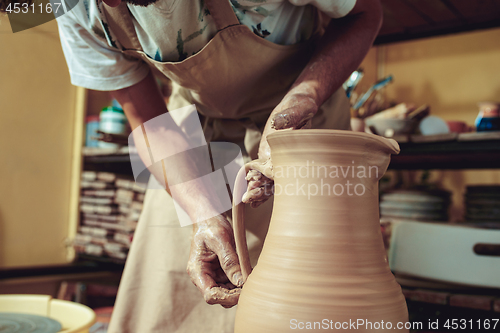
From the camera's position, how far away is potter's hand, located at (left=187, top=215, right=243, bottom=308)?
596 millimetres

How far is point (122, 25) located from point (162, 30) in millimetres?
83

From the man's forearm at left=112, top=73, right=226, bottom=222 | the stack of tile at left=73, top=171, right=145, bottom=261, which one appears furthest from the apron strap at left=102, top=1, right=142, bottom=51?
the stack of tile at left=73, top=171, right=145, bottom=261

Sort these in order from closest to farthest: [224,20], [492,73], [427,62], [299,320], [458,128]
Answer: [299,320] → [224,20] → [458,128] → [492,73] → [427,62]

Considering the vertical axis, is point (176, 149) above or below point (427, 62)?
below

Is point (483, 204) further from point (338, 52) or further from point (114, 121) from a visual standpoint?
point (114, 121)

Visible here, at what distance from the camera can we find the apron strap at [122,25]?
0.67 metres

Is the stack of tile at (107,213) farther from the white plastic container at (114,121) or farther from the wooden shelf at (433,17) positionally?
the wooden shelf at (433,17)

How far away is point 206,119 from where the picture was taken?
930mm

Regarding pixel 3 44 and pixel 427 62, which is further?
pixel 427 62

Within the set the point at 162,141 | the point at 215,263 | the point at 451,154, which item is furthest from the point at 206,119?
the point at 451,154

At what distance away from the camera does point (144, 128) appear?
878 mm

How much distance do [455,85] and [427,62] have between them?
29cm

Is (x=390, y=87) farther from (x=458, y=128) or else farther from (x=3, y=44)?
(x=3, y=44)

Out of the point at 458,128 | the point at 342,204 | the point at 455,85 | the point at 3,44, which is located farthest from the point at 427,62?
the point at 342,204
